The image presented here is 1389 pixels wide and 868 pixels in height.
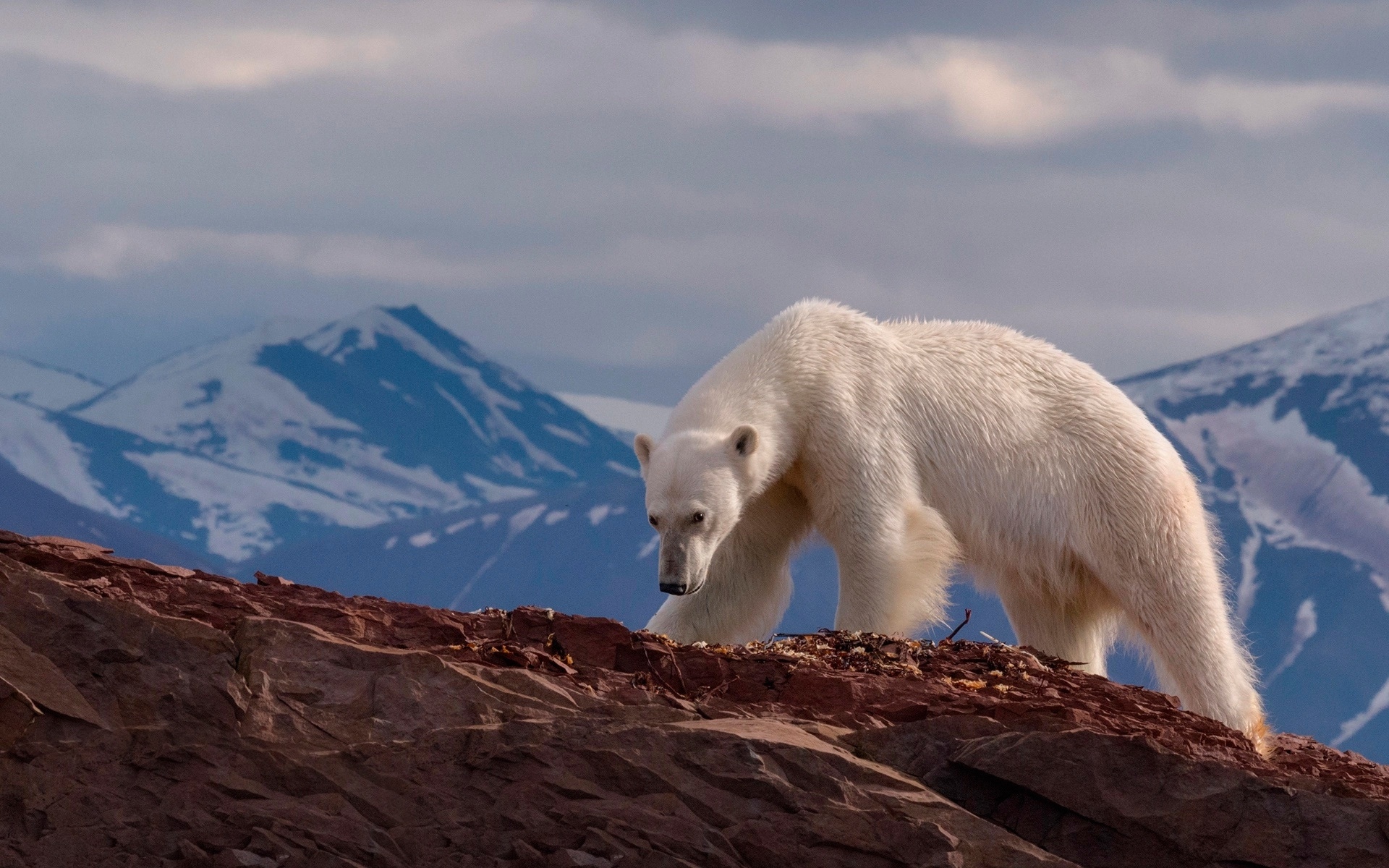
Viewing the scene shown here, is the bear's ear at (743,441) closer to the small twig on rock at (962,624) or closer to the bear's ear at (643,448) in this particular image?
the bear's ear at (643,448)

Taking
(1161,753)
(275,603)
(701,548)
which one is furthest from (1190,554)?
(275,603)

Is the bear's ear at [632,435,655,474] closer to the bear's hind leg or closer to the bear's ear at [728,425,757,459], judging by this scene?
the bear's ear at [728,425,757,459]

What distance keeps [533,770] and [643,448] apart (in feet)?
17.4

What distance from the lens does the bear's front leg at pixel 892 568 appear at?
10578 millimetres

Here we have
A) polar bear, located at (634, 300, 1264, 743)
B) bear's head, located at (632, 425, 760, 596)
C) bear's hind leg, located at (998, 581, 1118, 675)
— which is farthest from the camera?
bear's hind leg, located at (998, 581, 1118, 675)

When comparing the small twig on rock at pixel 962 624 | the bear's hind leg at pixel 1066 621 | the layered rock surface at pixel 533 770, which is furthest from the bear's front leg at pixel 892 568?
the layered rock surface at pixel 533 770

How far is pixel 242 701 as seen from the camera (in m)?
6.19

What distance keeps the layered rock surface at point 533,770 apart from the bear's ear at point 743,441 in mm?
4047

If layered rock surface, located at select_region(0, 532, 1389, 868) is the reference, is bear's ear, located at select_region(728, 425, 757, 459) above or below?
above

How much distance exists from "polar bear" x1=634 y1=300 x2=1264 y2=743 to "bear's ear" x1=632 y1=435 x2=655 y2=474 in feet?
0.06

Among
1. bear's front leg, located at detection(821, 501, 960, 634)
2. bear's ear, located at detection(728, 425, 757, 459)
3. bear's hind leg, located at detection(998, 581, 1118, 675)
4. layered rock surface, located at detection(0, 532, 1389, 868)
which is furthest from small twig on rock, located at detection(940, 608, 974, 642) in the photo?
bear's hind leg, located at detection(998, 581, 1118, 675)

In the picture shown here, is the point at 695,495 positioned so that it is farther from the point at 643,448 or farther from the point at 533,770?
the point at 533,770

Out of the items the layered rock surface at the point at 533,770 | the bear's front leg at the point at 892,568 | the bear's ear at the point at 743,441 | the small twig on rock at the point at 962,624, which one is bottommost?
the layered rock surface at the point at 533,770

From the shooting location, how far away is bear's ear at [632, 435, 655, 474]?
11.1 metres
